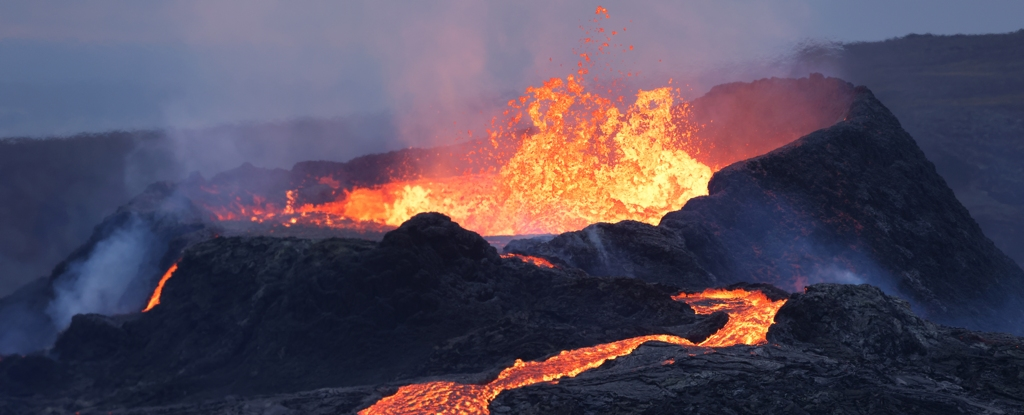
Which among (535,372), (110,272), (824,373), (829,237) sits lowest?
(824,373)

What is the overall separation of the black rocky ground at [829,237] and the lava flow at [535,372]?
6.17 metres

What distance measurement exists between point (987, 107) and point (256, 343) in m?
68.1

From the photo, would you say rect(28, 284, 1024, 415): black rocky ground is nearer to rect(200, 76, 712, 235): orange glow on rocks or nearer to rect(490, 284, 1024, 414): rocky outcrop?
rect(490, 284, 1024, 414): rocky outcrop

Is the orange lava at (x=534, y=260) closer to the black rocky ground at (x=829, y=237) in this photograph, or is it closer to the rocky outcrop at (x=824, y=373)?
the black rocky ground at (x=829, y=237)

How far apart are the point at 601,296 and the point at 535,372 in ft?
16.1

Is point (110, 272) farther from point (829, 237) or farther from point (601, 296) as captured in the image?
point (829, 237)

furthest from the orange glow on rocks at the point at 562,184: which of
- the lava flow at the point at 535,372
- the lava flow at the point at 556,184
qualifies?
the lava flow at the point at 535,372

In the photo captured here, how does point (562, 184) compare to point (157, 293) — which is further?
point (562, 184)

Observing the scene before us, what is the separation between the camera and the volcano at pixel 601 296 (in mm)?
15250

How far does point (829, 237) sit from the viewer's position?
2700 centimetres

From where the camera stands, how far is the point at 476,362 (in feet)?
61.2

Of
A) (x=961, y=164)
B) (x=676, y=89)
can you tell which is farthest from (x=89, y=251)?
(x=961, y=164)

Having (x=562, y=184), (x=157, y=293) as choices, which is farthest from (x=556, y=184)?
(x=157, y=293)

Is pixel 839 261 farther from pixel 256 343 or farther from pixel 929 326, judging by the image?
pixel 256 343
